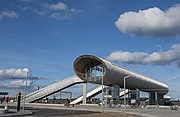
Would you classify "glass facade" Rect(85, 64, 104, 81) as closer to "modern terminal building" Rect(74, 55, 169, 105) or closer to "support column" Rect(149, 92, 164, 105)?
"modern terminal building" Rect(74, 55, 169, 105)

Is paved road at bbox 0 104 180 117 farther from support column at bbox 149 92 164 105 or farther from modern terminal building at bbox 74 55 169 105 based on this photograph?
support column at bbox 149 92 164 105

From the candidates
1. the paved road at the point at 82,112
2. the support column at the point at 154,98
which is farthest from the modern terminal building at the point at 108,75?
the paved road at the point at 82,112

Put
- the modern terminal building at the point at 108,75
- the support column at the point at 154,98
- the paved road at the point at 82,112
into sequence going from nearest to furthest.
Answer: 1. the paved road at the point at 82,112
2. the modern terminal building at the point at 108,75
3. the support column at the point at 154,98

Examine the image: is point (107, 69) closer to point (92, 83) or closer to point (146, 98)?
point (92, 83)

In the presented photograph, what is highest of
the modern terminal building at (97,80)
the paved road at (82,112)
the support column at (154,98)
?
the modern terminal building at (97,80)

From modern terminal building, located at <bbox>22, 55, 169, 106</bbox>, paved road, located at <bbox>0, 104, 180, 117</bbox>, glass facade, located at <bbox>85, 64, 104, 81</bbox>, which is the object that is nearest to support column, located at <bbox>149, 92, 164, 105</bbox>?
modern terminal building, located at <bbox>22, 55, 169, 106</bbox>

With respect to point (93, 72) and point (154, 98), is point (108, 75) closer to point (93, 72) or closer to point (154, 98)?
point (93, 72)

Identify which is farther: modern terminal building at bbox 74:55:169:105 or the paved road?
modern terminal building at bbox 74:55:169:105

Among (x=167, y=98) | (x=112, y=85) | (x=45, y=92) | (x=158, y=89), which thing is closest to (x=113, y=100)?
(x=112, y=85)

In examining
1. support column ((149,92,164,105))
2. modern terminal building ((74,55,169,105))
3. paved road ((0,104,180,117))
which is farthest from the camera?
support column ((149,92,164,105))

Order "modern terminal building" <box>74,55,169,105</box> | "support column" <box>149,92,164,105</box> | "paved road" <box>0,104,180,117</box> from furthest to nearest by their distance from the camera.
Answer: "support column" <box>149,92,164,105</box> < "modern terminal building" <box>74,55,169,105</box> < "paved road" <box>0,104,180,117</box>

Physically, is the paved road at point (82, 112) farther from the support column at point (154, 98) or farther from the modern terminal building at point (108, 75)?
the support column at point (154, 98)

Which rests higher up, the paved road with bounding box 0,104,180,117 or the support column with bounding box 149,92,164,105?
the support column with bounding box 149,92,164,105

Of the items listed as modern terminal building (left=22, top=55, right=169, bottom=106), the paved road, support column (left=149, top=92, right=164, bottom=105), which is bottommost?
the paved road
